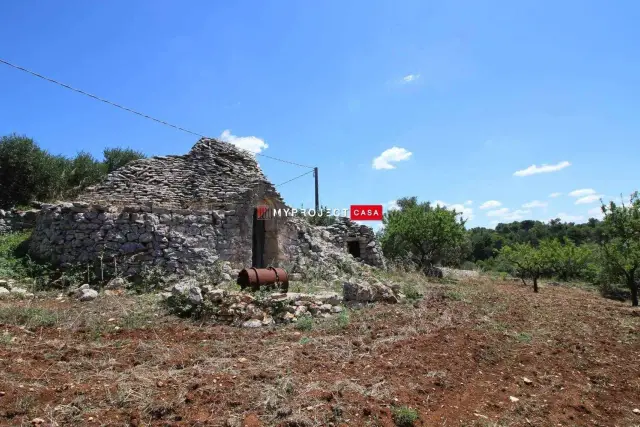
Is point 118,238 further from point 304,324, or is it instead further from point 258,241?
point 304,324

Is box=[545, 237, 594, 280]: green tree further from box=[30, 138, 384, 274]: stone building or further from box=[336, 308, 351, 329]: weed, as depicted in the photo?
box=[336, 308, 351, 329]: weed

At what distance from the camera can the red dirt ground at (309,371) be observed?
3.27 m

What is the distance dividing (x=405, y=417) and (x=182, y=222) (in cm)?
816

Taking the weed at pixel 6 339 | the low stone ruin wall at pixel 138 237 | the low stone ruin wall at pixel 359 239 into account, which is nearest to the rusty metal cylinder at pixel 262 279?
the low stone ruin wall at pixel 138 237

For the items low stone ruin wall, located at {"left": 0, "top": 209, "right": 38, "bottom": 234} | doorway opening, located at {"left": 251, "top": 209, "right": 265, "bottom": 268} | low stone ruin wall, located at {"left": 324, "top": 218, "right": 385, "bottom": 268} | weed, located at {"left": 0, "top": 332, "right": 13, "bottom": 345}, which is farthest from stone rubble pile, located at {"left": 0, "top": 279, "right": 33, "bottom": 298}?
low stone ruin wall, located at {"left": 324, "top": 218, "right": 385, "bottom": 268}

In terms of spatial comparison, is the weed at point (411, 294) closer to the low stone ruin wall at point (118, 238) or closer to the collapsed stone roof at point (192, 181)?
the low stone ruin wall at point (118, 238)

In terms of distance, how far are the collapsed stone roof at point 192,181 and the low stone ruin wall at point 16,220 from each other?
2.77 meters

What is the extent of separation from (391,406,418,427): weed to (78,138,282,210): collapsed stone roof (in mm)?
8883

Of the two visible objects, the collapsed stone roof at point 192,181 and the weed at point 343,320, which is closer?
the weed at point 343,320

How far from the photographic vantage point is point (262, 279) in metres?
7.84

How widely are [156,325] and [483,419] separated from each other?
184 inches

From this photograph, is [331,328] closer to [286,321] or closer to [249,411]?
[286,321]

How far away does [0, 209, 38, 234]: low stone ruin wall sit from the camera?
12.1m

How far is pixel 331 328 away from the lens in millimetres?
6078
